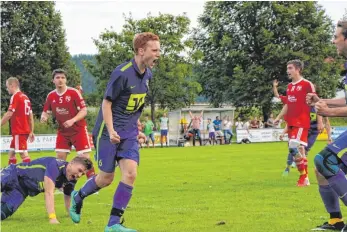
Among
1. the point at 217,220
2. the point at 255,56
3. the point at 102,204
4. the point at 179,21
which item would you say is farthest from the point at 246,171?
the point at 255,56

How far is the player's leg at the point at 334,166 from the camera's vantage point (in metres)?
7.52

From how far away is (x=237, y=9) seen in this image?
Answer: 70.5 meters

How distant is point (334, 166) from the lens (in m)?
7.54

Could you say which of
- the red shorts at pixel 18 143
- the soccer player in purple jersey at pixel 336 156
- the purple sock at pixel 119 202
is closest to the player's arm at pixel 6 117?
the red shorts at pixel 18 143

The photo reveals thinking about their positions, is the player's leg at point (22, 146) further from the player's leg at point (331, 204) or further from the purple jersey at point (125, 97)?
the player's leg at point (331, 204)

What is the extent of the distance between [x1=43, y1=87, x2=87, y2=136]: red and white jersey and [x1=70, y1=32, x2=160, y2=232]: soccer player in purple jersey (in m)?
4.52

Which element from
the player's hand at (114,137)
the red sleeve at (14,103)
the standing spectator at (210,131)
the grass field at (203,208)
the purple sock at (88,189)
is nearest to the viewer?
the player's hand at (114,137)

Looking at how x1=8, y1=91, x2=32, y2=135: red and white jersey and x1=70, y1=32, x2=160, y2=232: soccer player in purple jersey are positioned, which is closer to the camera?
x1=70, y1=32, x2=160, y2=232: soccer player in purple jersey

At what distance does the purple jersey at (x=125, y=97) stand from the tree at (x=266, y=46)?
191ft

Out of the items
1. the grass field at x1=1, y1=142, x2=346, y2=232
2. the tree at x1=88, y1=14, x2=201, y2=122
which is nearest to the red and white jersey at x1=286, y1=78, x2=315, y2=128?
the grass field at x1=1, y1=142, x2=346, y2=232

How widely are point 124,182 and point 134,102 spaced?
3.43 ft

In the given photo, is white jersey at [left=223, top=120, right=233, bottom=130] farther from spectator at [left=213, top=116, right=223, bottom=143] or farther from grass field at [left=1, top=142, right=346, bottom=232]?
grass field at [left=1, top=142, right=346, bottom=232]

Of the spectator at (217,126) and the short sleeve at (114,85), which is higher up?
the short sleeve at (114,85)

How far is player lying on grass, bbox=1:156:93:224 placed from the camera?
9.36 meters
